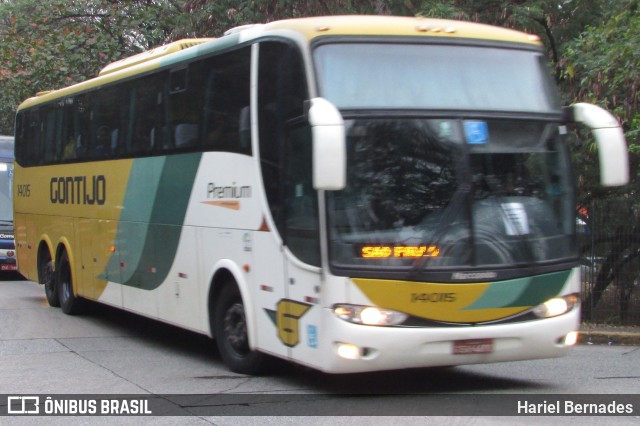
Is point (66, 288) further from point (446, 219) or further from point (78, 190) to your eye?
point (446, 219)

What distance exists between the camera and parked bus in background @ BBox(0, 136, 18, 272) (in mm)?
21922

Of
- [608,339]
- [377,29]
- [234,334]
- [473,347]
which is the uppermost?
[377,29]

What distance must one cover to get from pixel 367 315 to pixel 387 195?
3.27ft

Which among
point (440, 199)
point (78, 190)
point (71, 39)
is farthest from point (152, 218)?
point (71, 39)

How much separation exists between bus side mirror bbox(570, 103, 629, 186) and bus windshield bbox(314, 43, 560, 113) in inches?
14.1

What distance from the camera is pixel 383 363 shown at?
24.4ft

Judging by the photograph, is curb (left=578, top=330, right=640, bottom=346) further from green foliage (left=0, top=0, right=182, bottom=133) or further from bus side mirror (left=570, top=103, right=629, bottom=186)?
green foliage (left=0, top=0, right=182, bottom=133)

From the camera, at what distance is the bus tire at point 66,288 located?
14867 millimetres

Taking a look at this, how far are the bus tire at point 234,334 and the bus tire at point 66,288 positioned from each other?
5.81 meters

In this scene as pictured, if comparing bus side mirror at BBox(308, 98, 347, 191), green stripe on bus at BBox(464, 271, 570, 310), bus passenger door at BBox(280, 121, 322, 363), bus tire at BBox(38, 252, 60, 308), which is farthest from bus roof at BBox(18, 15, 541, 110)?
bus tire at BBox(38, 252, 60, 308)

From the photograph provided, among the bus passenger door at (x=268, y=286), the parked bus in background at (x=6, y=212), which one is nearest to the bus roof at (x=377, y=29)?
the bus passenger door at (x=268, y=286)

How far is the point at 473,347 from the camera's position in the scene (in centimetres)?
768

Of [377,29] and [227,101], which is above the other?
[377,29]

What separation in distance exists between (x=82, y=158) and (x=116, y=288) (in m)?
2.32
